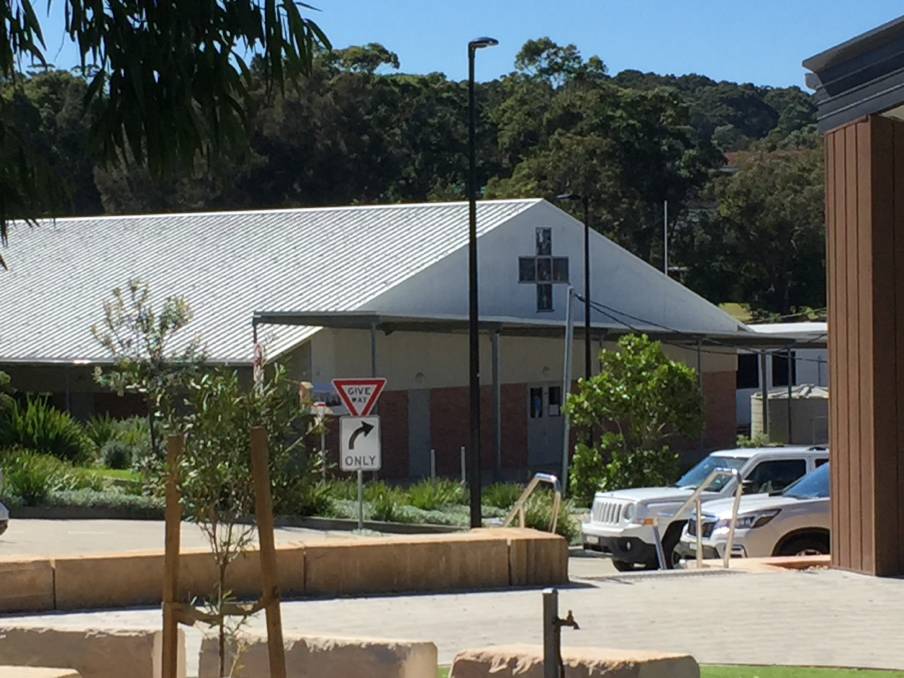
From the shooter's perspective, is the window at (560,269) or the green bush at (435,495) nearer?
the green bush at (435,495)

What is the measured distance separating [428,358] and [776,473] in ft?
70.5

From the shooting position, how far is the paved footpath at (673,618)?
11625mm

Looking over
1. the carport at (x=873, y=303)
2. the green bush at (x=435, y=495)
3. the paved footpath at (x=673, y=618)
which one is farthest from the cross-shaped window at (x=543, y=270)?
the paved footpath at (x=673, y=618)

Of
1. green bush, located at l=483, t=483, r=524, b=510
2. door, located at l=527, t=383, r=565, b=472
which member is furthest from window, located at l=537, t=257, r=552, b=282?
green bush, located at l=483, t=483, r=524, b=510

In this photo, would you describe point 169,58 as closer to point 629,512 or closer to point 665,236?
point 629,512

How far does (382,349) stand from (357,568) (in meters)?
27.7

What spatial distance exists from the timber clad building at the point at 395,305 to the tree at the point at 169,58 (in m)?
31.4

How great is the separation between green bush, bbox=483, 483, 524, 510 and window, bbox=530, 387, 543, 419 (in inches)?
579

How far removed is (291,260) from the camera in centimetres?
4759

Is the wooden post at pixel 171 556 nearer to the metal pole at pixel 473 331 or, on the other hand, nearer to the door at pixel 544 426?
the metal pole at pixel 473 331

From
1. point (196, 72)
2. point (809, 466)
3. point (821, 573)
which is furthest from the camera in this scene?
point (809, 466)

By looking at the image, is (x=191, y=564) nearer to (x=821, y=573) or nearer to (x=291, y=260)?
(x=821, y=573)

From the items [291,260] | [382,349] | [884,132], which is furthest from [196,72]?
[291,260]

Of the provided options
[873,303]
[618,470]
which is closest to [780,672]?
[873,303]
